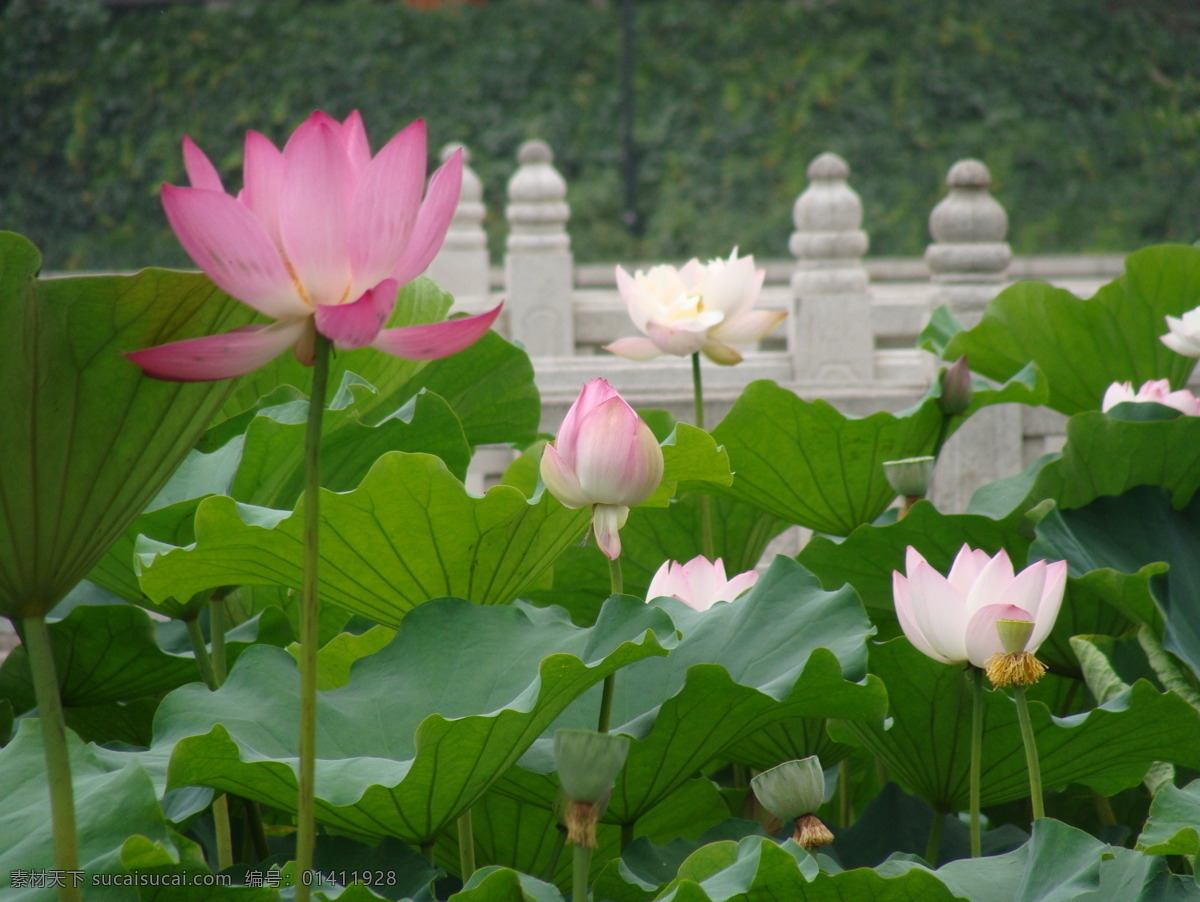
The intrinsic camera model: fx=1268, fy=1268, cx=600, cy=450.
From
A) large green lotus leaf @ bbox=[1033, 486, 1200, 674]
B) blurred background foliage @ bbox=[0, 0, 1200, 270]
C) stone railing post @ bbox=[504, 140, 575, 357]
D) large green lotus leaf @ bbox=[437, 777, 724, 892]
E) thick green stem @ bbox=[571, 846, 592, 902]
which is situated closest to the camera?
thick green stem @ bbox=[571, 846, 592, 902]

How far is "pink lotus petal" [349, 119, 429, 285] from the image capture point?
0.55 meters

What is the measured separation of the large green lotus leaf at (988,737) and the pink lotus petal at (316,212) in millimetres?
559

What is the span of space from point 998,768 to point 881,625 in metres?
0.28

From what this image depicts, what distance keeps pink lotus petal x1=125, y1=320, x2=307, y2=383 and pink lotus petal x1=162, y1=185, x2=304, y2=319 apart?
0.01 metres

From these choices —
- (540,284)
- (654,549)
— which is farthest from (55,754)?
(540,284)

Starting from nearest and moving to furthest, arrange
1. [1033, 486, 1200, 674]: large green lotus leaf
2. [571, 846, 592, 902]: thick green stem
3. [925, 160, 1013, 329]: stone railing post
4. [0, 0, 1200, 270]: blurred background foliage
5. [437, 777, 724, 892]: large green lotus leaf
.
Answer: [571, 846, 592, 902]: thick green stem < [437, 777, 724, 892]: large green lotus leaf < [1033, 486, 1200, 674]: large green lotus leaf < [925, 160, 1013, 329]: stone railing post < [0, 0, 1200, 270]: blurred background foliage

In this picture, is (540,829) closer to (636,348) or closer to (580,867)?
(580,867)

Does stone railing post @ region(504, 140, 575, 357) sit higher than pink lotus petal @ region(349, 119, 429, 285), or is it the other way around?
pink lotus petal @ region(349, 119, 429, 285)

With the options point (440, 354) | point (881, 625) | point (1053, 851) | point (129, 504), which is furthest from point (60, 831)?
point (881, 625)

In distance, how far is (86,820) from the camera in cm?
69

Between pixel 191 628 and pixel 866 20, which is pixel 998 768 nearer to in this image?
pixel 191 628

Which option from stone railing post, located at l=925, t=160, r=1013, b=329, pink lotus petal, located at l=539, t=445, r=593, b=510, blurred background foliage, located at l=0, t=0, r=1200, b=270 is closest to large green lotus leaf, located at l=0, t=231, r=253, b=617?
pink lotus petal, located at l=539, t=445, r=593, b=510

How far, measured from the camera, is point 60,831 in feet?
1.90

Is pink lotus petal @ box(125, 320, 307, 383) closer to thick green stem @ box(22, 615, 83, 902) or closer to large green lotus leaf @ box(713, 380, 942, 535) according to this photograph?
thick green stem @ box(22, 615, 83, 902)
